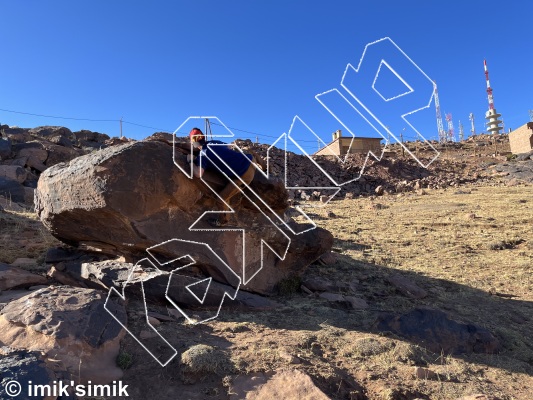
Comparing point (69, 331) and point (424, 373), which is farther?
point (424, 373)

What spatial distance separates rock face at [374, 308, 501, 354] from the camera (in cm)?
418

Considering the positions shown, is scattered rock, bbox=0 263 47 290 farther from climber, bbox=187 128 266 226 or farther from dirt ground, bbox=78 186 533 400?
climber, bbox=187 128 266 226

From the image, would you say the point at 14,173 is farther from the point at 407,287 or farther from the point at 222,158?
the point at 407,287

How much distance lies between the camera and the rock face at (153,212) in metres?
4.38

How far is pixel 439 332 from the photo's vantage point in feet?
14.2

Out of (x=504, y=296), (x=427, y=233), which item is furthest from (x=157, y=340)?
(x=427, y=233)

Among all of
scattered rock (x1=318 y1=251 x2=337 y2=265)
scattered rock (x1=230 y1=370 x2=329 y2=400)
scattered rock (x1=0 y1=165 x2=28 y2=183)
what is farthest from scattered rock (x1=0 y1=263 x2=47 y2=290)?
scattered rock (x1=0 y1=165 x2=28 y2=183)

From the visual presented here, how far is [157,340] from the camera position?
3.60 meters

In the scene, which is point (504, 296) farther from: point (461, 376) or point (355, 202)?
point (355, 202)

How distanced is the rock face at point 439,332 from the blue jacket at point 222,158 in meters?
2.50

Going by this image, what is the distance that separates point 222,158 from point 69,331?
2.53 m

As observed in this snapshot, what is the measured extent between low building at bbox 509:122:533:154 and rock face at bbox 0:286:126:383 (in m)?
31.1

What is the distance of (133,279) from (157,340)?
1184 mm

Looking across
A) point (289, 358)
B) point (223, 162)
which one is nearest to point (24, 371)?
point (289, 358)
